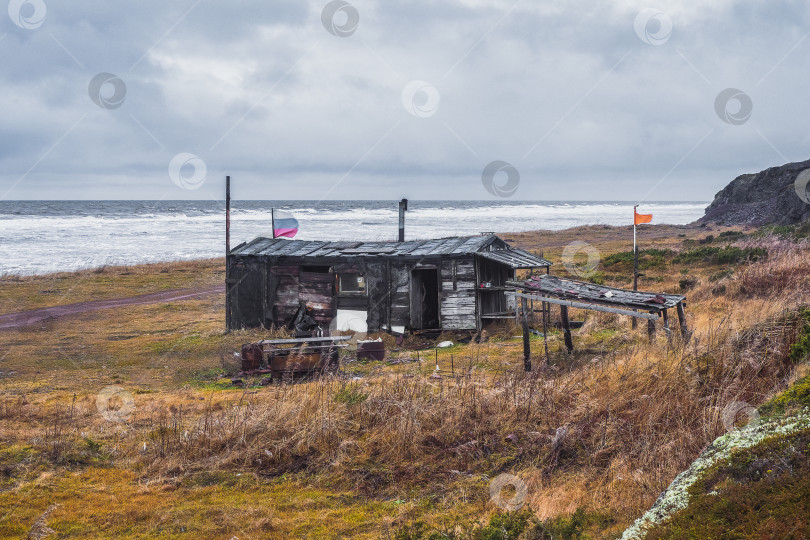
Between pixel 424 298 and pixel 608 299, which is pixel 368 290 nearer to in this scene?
pixel 424 298

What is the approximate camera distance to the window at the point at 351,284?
62.2ft

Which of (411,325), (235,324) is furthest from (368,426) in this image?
(235,324)

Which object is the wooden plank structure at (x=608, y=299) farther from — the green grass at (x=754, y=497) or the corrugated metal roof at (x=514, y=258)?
the green grass at (x=754, y=497)

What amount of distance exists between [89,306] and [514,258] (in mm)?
18843

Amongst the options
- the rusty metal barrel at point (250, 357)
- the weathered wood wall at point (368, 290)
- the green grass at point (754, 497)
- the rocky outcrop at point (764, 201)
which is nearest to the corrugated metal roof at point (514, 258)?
the weathered wood wall at point (368, 290)

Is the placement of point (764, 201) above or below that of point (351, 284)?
above

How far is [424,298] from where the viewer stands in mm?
19906

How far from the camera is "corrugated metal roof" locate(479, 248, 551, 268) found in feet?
57.5

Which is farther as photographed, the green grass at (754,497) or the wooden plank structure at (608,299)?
the wooden plank structure at (608,299)

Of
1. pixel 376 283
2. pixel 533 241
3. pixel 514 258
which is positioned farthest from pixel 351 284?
pixel 533 241

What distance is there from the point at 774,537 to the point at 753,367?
189 inches

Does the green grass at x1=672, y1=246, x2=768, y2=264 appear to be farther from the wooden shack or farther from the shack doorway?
the shack doorway

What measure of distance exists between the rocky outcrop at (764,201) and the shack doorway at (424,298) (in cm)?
2777

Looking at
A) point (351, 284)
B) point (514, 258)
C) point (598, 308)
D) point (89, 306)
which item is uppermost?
point (514, 258)
